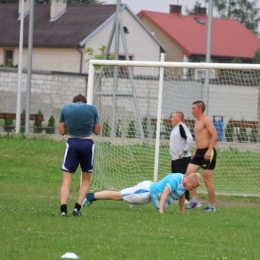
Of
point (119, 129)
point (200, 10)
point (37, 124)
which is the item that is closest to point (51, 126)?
point (37, 124)

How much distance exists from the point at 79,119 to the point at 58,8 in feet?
63.7

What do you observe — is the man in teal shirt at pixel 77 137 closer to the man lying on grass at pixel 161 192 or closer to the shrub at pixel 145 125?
the man lying on grass at pixel 161 192

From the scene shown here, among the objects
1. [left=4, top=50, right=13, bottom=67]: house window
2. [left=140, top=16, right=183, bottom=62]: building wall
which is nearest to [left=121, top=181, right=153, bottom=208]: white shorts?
[left=4, top=50, right=13, bottom=67]: house window

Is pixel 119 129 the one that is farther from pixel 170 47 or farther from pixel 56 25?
pixel 56 25

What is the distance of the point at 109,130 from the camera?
2012 centimetres

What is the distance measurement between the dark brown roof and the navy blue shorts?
1248 cm

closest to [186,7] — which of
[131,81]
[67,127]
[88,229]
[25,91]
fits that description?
[131,81]

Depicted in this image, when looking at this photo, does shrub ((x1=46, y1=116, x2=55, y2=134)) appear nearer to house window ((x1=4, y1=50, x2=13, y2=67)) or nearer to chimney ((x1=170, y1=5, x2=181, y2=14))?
house window ((x1=4, y1=50, x2=13, y2=67))

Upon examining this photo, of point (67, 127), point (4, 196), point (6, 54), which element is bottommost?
point (4, 196)

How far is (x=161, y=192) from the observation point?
13.6 metres

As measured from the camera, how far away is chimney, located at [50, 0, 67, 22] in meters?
29.4

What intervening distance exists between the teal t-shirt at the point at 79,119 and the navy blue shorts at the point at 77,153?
11 cm

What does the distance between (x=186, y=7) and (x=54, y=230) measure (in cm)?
1520

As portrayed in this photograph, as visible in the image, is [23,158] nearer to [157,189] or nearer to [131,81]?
[131,81]
